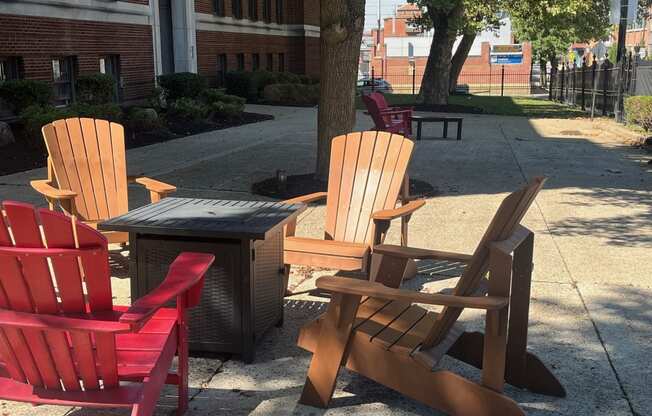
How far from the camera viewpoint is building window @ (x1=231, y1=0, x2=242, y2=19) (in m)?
28.5

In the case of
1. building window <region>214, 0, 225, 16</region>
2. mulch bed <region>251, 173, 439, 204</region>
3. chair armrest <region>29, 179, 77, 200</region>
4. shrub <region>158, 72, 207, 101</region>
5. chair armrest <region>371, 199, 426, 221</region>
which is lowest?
mulch bed <region>251, 173, 439, 204</region>

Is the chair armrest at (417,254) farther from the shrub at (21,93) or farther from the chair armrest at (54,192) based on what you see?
the shrub at (21,93)

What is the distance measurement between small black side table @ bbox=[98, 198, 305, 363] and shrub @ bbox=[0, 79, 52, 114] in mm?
10337

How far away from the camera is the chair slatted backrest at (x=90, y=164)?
595 centimetres

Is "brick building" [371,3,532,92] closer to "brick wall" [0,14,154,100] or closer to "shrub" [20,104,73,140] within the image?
"brick wall" [0,14,154,100]

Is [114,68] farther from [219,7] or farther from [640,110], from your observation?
[640,110]

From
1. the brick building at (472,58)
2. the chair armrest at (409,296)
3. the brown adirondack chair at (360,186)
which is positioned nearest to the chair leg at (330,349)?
the chair armrest at (409,296)

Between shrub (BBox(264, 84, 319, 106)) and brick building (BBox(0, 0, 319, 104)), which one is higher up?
brick building (BBox(0, 0, 319, 104))

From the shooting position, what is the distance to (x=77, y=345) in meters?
2.76

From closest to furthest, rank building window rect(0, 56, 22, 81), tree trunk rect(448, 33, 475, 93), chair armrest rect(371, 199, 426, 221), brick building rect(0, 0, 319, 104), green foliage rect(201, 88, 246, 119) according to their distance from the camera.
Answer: chair armrest rect(371, 199, 426, 221)
building window rect(0, 56, 22, 81)
brick building rect(0, 0, 319, 104)
green foliage rect(201, 88, 246, 119)
tree trunk rect(448, 33, 475, 93)

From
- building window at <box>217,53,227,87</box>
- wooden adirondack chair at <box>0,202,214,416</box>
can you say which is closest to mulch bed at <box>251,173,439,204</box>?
wooden adirondack chair at <box>0,202,214,416</box>

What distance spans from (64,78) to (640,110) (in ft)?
42.8

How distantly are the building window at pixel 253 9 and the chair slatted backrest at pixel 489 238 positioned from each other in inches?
1117

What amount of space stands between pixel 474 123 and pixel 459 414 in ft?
58.0
